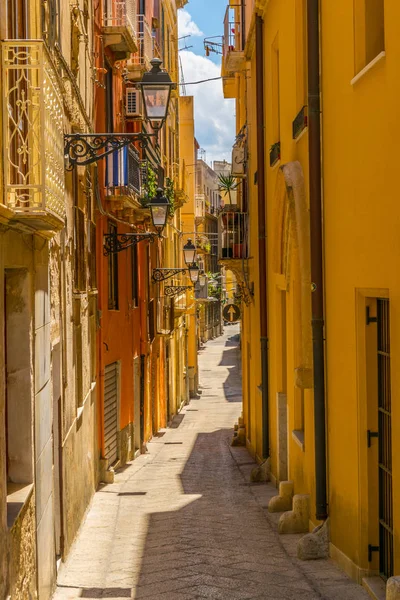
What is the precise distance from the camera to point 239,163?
1944 centimetres

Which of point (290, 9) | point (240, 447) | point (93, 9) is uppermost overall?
point (93, 9)

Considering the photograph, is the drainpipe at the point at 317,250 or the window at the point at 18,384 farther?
the drainpipe at the point at 317,250

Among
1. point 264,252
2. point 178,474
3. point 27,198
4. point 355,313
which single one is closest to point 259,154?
point 264,252

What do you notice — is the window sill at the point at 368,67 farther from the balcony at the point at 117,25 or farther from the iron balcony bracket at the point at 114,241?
the balcony at the point at 117,25

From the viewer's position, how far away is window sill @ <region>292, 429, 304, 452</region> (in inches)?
439

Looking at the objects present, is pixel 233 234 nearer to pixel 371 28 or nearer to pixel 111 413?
pixel 111 413

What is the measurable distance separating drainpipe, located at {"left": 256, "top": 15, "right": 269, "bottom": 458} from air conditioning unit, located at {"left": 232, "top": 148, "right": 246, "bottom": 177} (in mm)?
3580

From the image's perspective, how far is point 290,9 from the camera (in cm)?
1180

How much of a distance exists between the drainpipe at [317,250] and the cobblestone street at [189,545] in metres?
0.99

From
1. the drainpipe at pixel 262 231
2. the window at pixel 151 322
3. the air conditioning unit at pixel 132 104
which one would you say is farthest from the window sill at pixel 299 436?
the window at pixel 151 322

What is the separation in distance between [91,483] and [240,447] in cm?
831

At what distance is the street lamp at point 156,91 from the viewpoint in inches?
332

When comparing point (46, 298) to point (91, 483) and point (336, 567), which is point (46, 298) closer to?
point (336, 567)

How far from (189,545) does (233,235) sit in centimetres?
1050
